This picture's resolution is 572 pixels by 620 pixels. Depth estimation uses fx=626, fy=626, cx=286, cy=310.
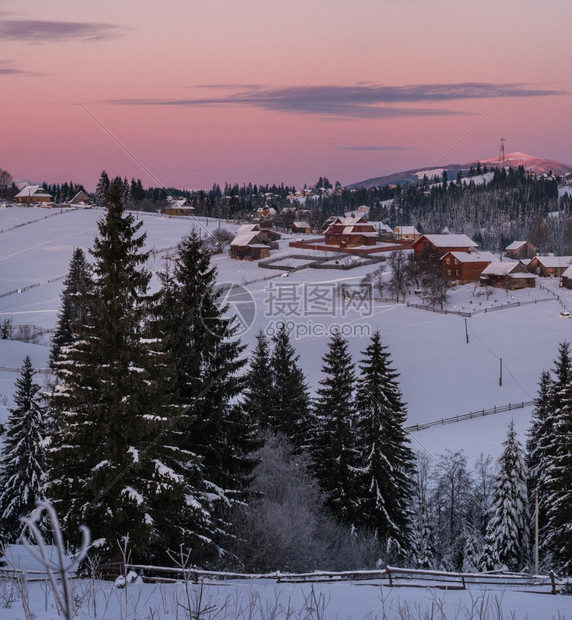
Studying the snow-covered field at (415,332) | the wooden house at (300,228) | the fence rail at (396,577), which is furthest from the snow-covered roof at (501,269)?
the fence rail at (396,577)

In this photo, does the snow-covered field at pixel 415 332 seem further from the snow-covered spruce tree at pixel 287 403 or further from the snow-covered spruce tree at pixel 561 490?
the snow-covered spruce tree at pixel 561 490

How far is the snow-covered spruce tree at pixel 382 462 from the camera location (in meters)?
27.6

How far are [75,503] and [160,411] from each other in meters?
2.79

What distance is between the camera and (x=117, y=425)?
14.5 metres

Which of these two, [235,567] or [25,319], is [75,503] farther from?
[25,319]

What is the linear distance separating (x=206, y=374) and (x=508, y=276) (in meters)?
72.9

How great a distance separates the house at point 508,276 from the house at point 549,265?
10233 mm

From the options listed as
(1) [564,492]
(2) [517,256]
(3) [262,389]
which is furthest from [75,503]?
(2) [517,256]

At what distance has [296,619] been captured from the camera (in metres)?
7.26

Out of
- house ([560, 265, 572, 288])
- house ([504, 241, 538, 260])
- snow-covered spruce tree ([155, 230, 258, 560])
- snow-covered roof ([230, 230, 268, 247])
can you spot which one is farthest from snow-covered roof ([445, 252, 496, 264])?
snow-covered spruce tree ([155, 230, 258, 560])

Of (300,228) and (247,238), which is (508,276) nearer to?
(247,238)

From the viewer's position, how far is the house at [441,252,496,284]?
299 feet

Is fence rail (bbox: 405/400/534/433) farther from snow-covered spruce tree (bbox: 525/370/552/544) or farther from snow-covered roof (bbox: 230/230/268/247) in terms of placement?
snow-covered roof (bbox: 230/230/268/247)

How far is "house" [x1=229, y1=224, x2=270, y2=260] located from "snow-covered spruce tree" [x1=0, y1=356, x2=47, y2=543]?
73934 mm
